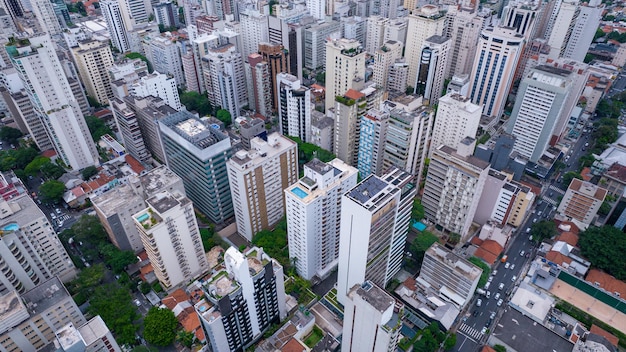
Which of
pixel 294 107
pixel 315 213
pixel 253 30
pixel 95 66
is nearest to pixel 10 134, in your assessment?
pixel 95 66

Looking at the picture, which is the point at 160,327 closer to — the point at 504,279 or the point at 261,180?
the point at 261,180

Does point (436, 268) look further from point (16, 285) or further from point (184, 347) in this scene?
point (16, 285)

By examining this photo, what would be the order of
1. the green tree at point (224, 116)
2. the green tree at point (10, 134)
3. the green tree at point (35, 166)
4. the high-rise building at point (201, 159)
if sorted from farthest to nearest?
the green tree at point (224, 116) < the green tree at point (10, 134) < the green tree at point (35, 166) < the high-rise building at point (201, 159)

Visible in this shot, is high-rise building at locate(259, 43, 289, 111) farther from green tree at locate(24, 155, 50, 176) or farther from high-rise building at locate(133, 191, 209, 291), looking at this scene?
green tree at locate(24, 155, 50, 176)

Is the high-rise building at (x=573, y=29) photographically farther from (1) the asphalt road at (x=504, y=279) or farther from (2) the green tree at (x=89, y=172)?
(2) the green tree at (x=89, y=172)

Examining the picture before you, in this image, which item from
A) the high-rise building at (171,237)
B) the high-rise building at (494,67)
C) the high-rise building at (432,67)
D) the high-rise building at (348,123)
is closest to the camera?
the high-rise building at (171,237)

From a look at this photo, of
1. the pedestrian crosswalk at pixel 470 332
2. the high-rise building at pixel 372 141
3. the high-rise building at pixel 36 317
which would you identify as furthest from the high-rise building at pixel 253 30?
the pedestrian crosswalk at pixel 470 332
